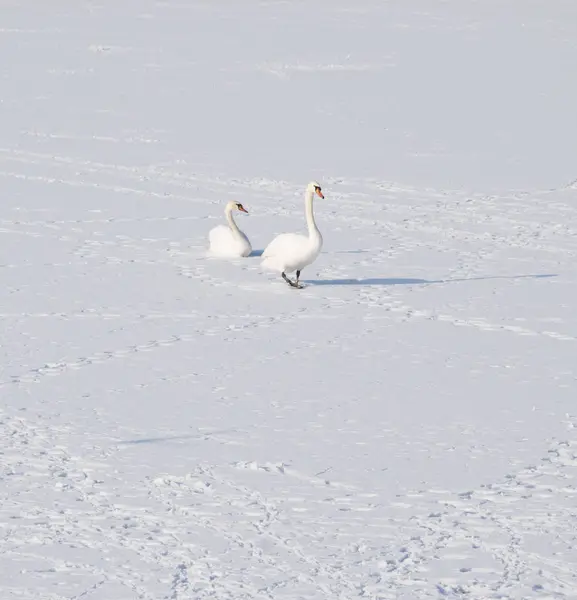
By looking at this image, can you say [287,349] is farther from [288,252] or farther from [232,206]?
[232,206]

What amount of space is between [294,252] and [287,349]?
58.8 inches

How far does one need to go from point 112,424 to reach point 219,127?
1154 cm

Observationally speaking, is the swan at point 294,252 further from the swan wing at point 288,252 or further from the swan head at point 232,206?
the swan head at point 232,206

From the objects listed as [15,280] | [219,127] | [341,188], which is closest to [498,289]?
[15,280]

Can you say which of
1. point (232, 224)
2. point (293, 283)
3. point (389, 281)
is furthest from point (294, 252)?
point (232, 224)

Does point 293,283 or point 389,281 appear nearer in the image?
point 293,283

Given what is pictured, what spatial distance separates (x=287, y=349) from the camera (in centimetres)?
807

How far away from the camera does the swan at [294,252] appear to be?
9.39 meters

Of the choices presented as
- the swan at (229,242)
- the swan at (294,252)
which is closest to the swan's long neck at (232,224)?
the swan at (229,242)

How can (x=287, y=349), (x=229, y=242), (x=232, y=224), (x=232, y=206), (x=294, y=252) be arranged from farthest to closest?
(x=232, y=206) → (x=232, y=224) → (x=229, y=242) → (x=294, y=252) → (x=287, y=349)

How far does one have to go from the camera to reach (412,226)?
1209 centimetres

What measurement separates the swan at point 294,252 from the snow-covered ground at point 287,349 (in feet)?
0.61

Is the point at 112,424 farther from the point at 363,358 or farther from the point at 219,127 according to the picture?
the point at 219,127

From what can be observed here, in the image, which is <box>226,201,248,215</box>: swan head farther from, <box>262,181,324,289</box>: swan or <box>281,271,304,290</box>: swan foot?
<box>281,271,304,290</box>: swan foot
